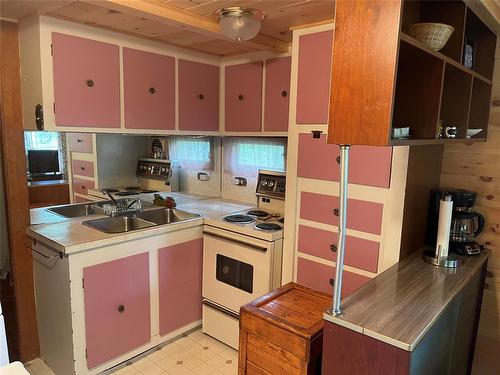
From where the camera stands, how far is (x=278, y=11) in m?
1.92

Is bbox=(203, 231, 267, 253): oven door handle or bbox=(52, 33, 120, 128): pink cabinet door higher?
bbox=(52, 33, 120, 128): pink cabinet door

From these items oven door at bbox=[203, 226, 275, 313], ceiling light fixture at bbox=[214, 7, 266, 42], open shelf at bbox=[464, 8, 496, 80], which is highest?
ceiling light fixture at bbox=[214, 7, 266, 42]

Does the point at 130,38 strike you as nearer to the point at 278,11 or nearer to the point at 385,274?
the point at 278,11

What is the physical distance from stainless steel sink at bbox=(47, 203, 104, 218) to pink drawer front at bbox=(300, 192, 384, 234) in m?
1.67

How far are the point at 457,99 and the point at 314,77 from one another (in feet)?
2.55

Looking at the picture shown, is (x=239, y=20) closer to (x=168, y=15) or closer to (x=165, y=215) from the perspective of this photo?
(x=168, y=15)

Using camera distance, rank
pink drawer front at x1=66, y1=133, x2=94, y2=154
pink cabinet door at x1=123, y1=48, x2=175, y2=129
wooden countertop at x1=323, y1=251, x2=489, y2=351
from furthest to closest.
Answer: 1. pink drawer front at x1=66, y1=133, x2=94, y2=154
2. pink cabinet door at x1=123, y1=48, x2=175, y2=129
3. wooden countertop at x1=323, y1=251, x2=489, y2=351

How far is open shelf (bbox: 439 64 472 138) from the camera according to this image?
165 cm

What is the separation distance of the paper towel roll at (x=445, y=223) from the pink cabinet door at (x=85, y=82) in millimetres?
2055

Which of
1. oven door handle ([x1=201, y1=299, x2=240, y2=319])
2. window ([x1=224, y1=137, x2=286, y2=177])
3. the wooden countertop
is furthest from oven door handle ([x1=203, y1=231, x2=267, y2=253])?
the wooden countertop

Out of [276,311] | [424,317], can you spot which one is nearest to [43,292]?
[276,311]

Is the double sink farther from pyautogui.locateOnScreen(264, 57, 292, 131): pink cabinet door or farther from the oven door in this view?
pyautogui.locateOnScreen(264, 57, 292, 131): pink cabinet door

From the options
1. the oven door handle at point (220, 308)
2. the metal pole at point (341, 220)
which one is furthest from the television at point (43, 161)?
the metal pole at point (341, 220)

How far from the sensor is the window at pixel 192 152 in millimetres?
3445
